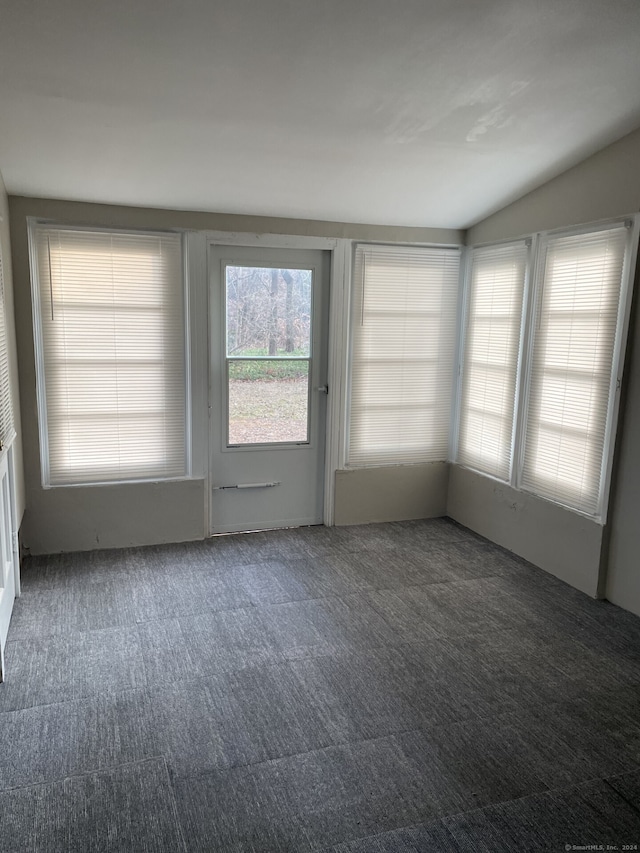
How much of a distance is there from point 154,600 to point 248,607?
519 millimetres

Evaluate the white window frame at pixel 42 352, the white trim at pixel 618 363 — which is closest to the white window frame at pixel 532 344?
the white trim at pixel 618 363

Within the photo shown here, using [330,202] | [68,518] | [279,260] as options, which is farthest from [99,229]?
[68,518]

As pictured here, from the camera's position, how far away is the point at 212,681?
2703mm

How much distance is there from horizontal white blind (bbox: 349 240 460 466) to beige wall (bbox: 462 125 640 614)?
71 cm

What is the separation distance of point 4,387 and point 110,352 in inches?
37.3

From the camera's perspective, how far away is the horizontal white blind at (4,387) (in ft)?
10.1

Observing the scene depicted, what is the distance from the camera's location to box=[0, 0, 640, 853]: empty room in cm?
216

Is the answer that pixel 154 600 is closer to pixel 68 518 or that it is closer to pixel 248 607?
pixel 248 607

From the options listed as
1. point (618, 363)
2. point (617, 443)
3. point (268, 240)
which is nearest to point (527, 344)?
point (618, 363)

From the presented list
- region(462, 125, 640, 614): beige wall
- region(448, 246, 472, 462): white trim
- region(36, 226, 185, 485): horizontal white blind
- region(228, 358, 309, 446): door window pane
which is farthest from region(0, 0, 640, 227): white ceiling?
region(228, 358, 309, 446): door window pane

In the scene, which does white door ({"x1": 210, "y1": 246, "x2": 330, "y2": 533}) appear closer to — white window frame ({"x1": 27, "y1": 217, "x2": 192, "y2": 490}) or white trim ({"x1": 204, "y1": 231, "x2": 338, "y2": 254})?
white trim ({"x1": 204, "y1": 231, "x2": 338, "y2": 254})

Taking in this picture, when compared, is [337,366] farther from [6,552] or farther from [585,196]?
[6,552]

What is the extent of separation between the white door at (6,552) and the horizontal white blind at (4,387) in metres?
0.11

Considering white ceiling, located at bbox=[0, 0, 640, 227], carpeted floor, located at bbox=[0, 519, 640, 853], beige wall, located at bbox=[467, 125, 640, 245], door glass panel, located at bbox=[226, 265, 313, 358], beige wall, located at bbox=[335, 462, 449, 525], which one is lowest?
carpeted floor, located at bbox=[0, 519, 640, 853]
